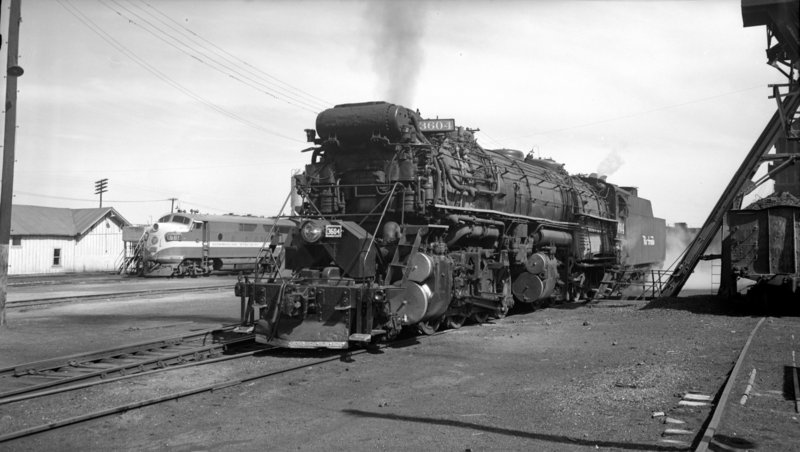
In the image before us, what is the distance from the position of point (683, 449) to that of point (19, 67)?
49.0ft

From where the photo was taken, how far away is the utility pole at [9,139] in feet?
46.1

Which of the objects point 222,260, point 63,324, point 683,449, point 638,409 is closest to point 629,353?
point 638,409

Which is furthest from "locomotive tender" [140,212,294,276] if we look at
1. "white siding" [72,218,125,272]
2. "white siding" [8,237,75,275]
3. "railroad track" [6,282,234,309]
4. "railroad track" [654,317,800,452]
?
"railroad track" [654,317,800,452]

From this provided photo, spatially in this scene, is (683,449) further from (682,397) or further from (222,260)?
(222,260)

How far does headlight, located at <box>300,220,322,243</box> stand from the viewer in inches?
422

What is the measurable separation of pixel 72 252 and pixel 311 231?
1563 inches

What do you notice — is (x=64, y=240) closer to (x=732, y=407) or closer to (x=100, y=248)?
(x=100, y=248)

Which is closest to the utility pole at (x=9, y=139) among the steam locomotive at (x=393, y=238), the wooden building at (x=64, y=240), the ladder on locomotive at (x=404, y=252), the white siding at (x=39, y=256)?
the steam locomotive at (x=393, y=238)

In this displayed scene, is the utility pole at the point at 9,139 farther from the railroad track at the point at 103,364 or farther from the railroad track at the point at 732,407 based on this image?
the railroad track at the point at 732,407

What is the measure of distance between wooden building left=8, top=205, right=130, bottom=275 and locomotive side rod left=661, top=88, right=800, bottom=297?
37733mm

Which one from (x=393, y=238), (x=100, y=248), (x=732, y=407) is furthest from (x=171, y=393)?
(x=100, y=248)

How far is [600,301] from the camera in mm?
20812

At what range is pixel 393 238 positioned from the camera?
431 inches

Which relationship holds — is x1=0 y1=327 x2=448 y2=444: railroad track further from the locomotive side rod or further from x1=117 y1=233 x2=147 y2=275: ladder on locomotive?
x1=117 y1=233 x2=147 y2=275: ladder on locomotive
